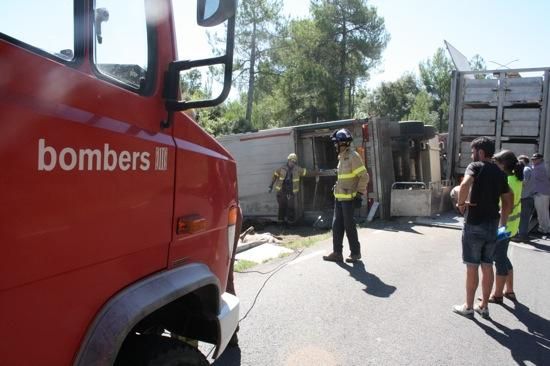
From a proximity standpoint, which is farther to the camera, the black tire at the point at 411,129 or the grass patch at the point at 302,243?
the black tire at the point at 411,129

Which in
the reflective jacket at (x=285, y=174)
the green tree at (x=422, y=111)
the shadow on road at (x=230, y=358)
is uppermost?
the green tree at (x=422, y=111)

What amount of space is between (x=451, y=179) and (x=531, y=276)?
464cm

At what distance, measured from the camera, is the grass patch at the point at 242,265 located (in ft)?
20.1

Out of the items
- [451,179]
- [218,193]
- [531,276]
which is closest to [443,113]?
[451,179]

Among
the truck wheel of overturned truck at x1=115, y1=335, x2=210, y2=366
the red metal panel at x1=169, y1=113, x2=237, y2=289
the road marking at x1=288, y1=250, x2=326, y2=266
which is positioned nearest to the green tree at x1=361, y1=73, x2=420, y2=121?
the road marking at x1=288, y1=250, x2=326, y2=266

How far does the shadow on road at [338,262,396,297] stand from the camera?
502cm

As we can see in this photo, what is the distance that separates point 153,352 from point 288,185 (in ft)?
28.9

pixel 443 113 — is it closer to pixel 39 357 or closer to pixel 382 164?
pixel 382 164

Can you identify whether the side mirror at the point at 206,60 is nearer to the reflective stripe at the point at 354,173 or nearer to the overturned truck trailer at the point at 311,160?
the reflective stripe at the point at 354,173

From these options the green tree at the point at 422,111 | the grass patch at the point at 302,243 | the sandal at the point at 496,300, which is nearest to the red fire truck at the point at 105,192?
the sandal at the point at 496,300

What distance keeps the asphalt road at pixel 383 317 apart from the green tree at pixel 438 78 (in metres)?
50.1

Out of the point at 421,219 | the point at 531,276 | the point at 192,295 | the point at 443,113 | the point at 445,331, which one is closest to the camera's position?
the point at 192,295

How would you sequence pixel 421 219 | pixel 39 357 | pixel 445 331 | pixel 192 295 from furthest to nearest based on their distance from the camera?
1. pixel 421 219
2. pixel 445 331
3. pixel 192 295
4. pixel 39 357

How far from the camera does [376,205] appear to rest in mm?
9852
